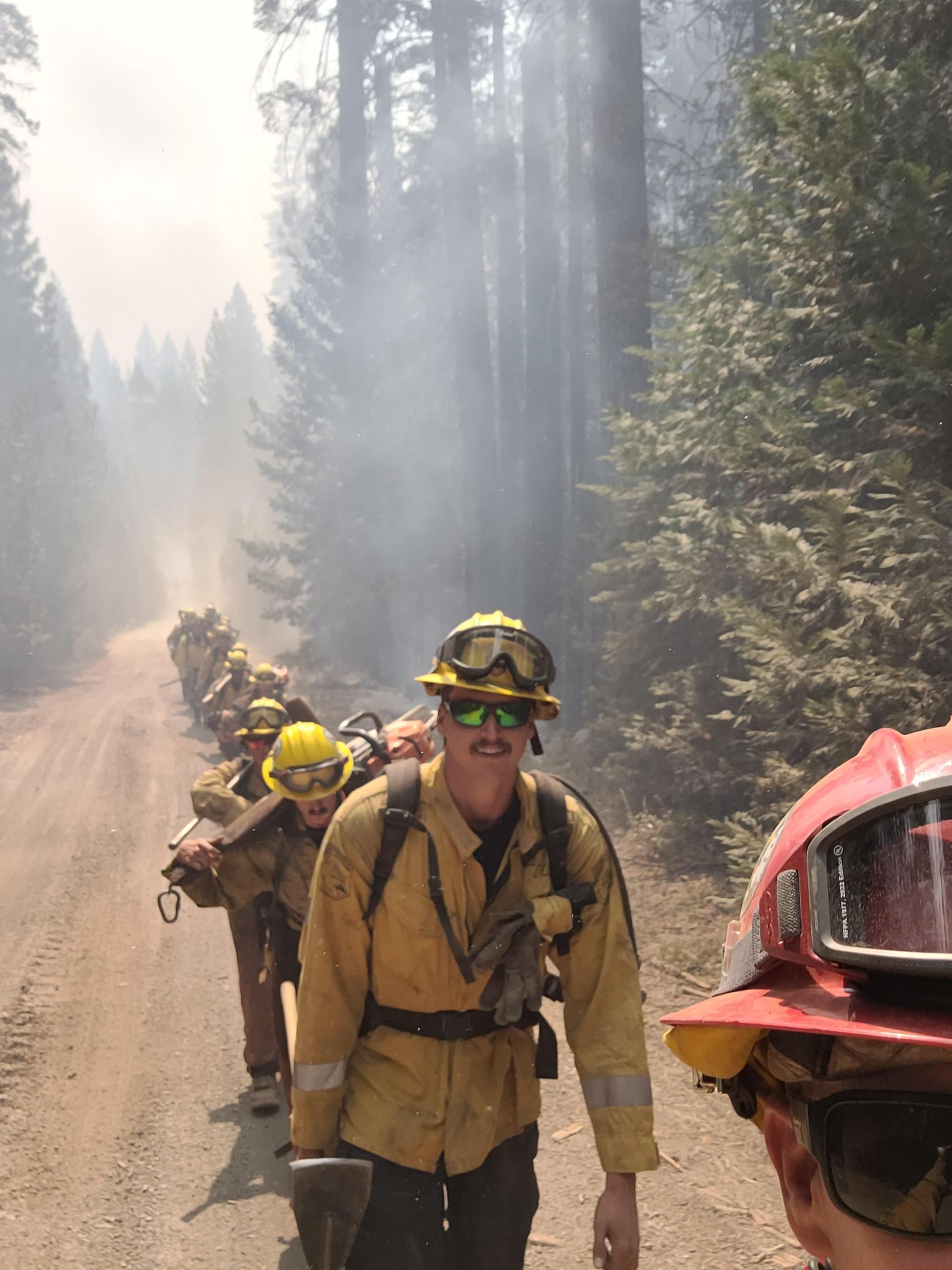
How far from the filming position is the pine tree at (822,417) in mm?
5773

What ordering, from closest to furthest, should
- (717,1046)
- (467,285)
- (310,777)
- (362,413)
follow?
1. (717,1046)
2. (310,777)
3. (467,285)
4. (362,413)

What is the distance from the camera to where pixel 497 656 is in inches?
115

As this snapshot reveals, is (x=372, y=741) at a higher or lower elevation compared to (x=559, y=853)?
higher

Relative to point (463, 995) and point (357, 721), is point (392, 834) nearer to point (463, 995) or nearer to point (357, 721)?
point (463, 995)

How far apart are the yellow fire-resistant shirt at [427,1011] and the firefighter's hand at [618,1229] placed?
59mm

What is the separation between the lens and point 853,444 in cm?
708

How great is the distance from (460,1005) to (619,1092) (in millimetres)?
500

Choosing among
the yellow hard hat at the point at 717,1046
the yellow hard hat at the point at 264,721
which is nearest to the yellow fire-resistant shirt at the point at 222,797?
the yellow hard hat at the point at 264,721

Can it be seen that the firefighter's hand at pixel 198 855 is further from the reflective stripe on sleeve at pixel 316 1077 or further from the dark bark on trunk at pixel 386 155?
the dark bark on trunk at pixel 386 155

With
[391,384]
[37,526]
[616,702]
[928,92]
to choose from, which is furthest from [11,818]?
[37,526]

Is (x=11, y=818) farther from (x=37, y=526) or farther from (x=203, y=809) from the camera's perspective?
(x=37, y=526)

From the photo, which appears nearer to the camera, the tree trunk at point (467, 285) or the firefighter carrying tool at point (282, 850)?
the firefighter carrying tool at point (282, 850)

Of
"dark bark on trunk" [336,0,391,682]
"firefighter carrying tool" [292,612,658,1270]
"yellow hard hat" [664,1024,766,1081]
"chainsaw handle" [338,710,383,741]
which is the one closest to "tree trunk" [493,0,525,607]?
"dark bark on trunk" [336,0,391,682]

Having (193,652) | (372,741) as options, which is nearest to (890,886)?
(372,741)
